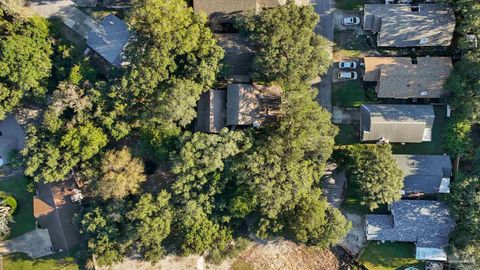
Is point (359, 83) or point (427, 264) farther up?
point (359, 83)

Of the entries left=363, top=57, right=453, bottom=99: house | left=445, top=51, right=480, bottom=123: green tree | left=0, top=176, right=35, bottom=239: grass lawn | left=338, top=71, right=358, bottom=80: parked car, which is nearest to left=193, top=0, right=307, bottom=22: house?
left=338, top=71, right=358, bottom=80: parked car

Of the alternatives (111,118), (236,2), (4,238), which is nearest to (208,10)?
(236,2)

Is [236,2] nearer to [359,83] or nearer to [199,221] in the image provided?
[359,83]

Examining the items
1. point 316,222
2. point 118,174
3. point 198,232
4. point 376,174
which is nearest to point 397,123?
point 376,174

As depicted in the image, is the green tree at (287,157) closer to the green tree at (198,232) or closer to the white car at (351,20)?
the green tree at (198,232)

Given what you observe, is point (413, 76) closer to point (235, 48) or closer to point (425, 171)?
point (425, 171)

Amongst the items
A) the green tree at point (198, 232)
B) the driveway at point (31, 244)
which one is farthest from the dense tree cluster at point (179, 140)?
the driveway at point (31, 244)
